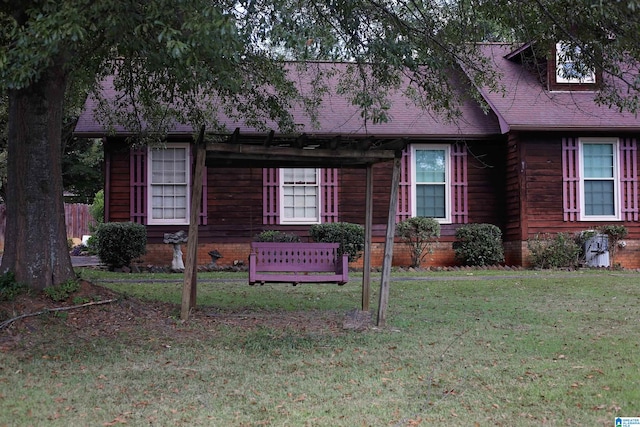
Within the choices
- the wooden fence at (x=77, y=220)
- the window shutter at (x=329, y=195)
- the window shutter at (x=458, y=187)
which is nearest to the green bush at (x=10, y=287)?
the window shutter at (x=329, y=195)

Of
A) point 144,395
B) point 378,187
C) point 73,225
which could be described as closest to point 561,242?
point 378,187

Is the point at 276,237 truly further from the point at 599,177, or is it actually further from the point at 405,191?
the point at 599,177

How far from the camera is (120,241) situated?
16234 mm

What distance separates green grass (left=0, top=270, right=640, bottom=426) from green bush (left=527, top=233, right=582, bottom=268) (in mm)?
6425

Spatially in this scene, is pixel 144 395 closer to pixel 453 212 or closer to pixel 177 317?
pixel 177 317

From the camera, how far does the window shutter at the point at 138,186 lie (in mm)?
17484

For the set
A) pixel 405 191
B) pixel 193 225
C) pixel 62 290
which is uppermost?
pixel 405 191

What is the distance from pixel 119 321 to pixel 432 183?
11.4m

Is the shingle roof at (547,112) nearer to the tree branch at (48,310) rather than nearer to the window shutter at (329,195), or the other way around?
the window shutter at (329,195)

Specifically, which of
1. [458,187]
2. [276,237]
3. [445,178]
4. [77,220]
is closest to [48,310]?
[276,237]

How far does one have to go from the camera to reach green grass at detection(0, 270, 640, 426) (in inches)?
204

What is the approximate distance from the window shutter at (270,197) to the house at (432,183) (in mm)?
26

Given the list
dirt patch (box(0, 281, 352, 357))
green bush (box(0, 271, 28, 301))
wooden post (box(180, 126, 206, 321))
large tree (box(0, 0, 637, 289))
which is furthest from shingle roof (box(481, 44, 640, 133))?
green bush (box(0, 271, 28, 301))

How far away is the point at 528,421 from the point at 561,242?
42.2 ft
